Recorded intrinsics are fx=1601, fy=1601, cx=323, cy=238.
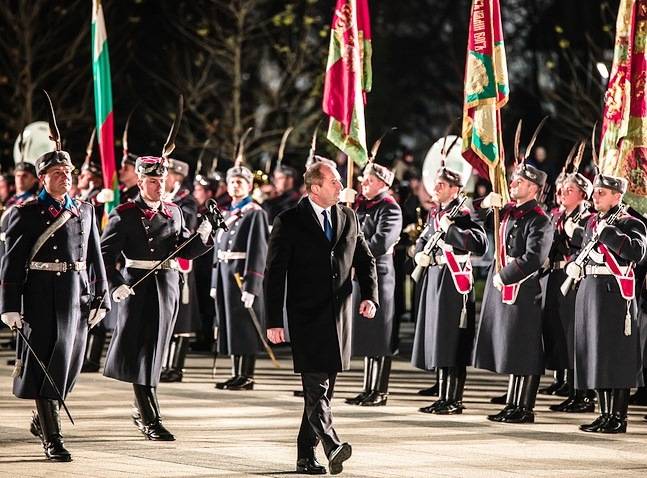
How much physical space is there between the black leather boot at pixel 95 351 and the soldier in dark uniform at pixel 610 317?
570cm

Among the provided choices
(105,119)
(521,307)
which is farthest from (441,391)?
(105,119)

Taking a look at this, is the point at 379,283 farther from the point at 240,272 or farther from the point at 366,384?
the point at 240,272

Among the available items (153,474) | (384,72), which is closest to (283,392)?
(153,474)

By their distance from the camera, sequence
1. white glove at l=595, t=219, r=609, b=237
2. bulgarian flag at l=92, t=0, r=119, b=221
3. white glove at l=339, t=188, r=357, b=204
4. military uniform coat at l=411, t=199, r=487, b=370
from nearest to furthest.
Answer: white glove at l=595, t=219, r=609, b=237 → military uniform coat at l=411, t=199, r=487, b=370 → white glove at l=339, t=188, r=357, b=204 → bulgarian flag at l=92, t=0, r=119, b=221

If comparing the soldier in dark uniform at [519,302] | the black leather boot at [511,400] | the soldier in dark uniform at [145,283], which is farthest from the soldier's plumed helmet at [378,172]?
the soldier in dark uniform at [145,283]

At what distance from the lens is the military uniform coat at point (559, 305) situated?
1286cm

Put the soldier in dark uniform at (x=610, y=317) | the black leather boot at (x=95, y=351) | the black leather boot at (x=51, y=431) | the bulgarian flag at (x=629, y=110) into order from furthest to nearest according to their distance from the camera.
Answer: the black leather boot at (x=95, y=351) < the bulgarian flag at (x=629, y=110) < the soldier in dark uniform at (x=610, y=317) < the black leather boot at (x=51, y=431)

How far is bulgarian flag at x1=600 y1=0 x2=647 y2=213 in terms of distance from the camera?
12.4 meters

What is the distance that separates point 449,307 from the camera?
12961 millimetres

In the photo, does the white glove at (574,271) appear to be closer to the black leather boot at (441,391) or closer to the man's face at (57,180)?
the black leather boot at (441,391)

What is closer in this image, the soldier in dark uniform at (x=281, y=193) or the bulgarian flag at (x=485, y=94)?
the bulgarian flag at (x=485, y=94)

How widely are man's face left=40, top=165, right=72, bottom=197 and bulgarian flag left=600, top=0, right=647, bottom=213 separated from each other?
439 centimetres

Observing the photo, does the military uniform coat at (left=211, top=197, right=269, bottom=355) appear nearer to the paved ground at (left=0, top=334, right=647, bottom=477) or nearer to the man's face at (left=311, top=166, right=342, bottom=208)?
the paved ground at (left=0, top=334, right=647, bottom=477)

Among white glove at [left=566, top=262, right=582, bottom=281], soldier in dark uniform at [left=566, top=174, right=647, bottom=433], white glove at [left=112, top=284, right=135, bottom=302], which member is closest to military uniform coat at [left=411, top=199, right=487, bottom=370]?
white glove at [left=566, top=262, right=582, bottom=281]
